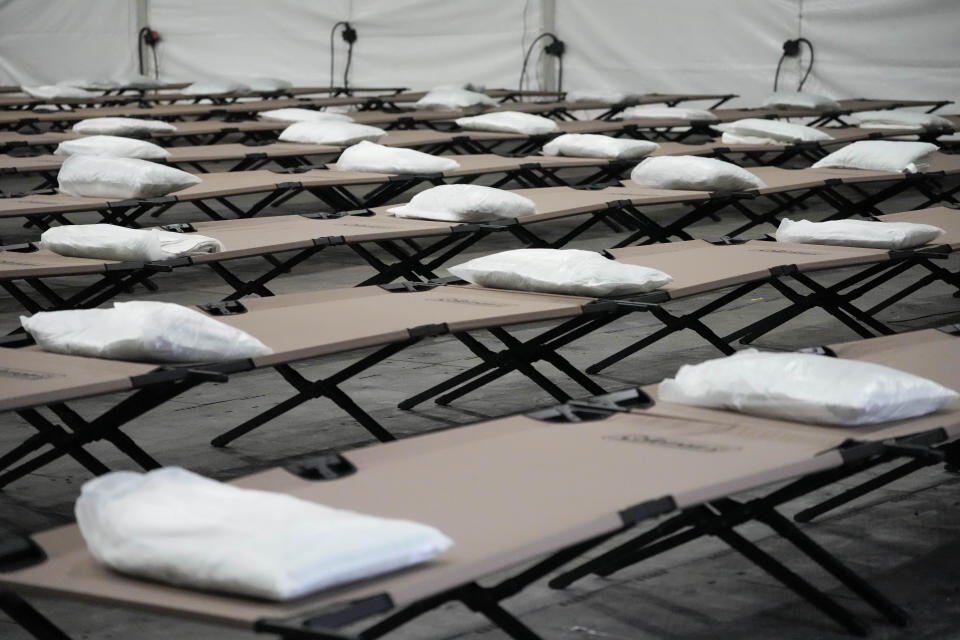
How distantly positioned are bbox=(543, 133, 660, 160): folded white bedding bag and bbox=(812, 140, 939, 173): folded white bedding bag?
2.54ft

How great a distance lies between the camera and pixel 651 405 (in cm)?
252

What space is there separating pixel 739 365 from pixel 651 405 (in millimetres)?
181

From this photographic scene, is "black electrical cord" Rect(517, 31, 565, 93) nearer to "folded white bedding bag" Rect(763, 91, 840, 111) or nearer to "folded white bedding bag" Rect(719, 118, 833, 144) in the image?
"folded white bedding bag" Rect(763, 91, 840, 111)

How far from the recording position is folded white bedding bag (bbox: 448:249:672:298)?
11.1 feet

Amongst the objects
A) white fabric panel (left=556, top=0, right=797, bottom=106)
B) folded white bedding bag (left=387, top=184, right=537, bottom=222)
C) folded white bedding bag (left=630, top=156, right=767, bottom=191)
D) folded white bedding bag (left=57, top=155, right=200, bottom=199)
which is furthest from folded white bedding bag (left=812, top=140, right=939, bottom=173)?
white fabric panel (left=556, top=0, right=797, bottom=106)

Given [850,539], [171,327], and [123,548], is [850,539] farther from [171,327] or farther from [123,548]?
[123,548]

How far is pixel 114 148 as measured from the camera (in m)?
6.14

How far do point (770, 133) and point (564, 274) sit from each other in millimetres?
4248

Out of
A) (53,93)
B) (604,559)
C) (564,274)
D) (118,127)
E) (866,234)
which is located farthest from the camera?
(53,93)

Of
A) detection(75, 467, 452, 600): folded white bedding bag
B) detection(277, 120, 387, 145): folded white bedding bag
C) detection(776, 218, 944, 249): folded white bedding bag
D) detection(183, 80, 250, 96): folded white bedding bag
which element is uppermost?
detection(183, 80, 250, 96): folded white bedding bag

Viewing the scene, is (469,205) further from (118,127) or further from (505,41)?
(505,41)

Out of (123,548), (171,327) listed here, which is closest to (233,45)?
(171,327)

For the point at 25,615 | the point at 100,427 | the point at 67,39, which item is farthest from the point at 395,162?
the point at 67,39

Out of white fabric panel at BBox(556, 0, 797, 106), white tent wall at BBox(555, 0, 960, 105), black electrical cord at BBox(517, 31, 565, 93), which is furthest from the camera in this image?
black electrical cord at BBox(517, 31, 565, 93)
